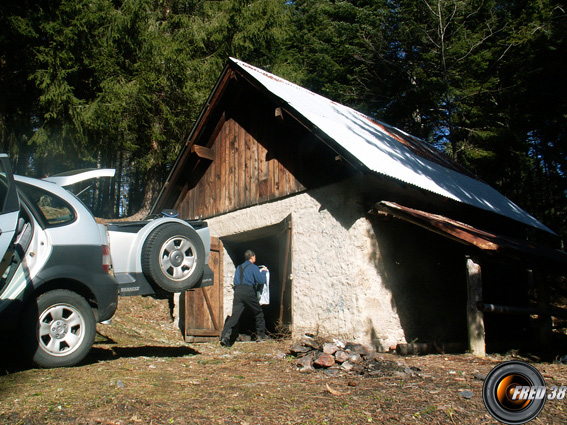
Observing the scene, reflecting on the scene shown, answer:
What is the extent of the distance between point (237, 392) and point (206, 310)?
506cm

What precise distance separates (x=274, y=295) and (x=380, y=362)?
6.86 meters

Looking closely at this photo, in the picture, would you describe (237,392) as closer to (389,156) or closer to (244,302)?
(244,302)

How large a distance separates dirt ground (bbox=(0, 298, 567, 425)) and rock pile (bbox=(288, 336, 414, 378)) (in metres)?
0.06

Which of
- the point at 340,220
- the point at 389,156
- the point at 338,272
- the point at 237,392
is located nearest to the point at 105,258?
the point at 237,392

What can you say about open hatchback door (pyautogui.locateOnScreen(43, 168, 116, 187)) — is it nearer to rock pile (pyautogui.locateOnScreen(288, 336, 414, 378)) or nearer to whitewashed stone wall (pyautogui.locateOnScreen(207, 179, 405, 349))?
rock pile (pyautogui.locateOnScreen(288, 336, 414, 378))

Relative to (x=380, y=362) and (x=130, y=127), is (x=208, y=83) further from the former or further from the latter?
(x=380, y=362)

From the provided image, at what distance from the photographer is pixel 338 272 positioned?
26.3 ft

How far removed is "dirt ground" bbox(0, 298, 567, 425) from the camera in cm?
395

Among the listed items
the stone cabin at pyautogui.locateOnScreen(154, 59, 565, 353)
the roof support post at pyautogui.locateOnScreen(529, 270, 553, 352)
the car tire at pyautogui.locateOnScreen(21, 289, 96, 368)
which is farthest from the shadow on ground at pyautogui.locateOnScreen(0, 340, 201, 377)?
the roof support post at pyautogui.locateOnScreen(529, 270, 553, 352)

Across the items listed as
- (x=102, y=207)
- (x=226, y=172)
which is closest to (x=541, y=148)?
(x=226, y=172)

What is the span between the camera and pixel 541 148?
64.7 ft

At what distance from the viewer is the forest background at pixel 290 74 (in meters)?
15.2

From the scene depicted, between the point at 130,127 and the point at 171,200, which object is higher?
the point at 130,127

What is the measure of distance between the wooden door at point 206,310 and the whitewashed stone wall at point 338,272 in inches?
77.6
